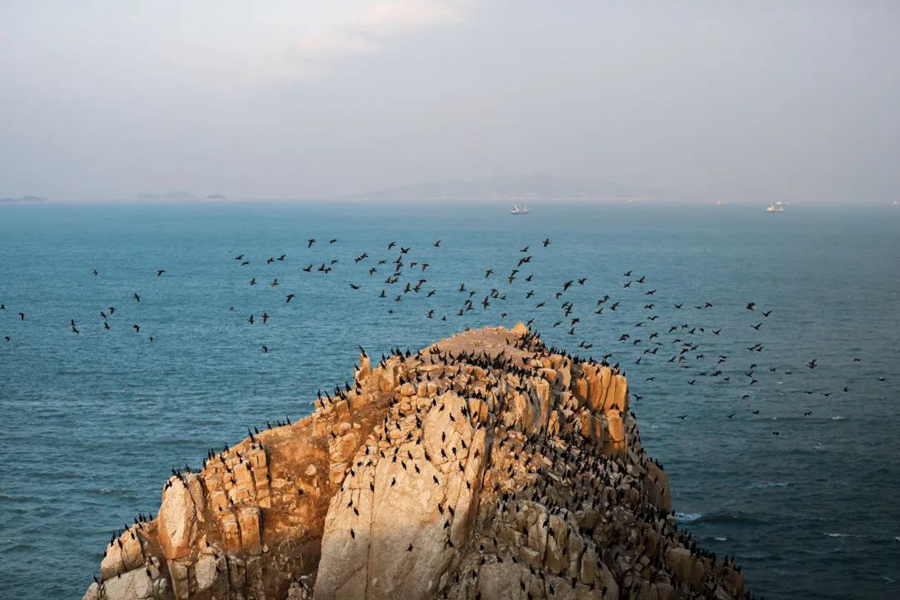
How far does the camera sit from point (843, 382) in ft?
346

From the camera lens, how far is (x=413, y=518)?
4647 centimetres

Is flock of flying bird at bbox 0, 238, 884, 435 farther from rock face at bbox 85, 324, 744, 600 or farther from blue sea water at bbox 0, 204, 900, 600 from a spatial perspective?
rock face at bbox 85, 324, 744, 600

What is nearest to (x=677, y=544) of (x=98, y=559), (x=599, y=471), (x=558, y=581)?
(x=599, y=471)

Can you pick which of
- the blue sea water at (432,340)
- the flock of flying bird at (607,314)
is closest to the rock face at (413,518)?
the blue sea water at (432,340)

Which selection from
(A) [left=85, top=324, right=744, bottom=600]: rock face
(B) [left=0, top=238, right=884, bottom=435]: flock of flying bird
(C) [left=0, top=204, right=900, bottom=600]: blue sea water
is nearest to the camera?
(A) [left=85, top=324, right=744, bottom=600]: rock face

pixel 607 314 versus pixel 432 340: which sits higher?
pixel 607 314

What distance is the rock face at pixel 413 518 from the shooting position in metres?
45.2

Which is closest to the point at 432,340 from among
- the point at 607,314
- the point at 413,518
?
the point at 607,314

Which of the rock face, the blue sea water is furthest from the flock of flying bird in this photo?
the rock face

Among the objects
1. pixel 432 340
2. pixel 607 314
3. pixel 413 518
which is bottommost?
pixel 432 340

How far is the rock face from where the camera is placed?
45.2 m

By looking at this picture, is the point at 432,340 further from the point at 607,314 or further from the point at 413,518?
the point at 413,518

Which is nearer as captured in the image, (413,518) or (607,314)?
(413,518)

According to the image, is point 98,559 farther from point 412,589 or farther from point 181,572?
point 412,589
